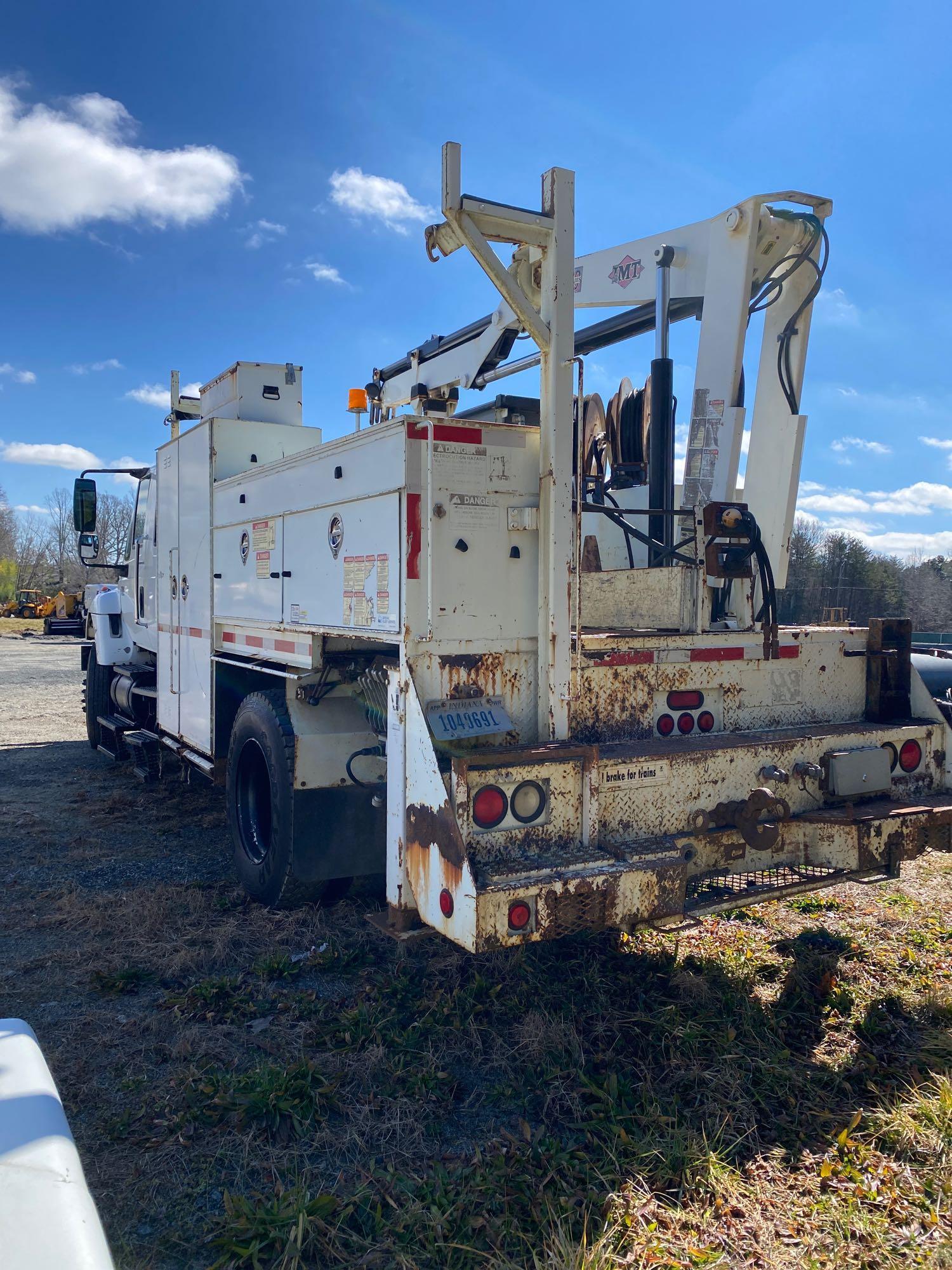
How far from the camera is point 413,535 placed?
343 cm

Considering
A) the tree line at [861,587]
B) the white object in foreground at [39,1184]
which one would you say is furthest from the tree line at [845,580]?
the white object in foreground at [39,1184]

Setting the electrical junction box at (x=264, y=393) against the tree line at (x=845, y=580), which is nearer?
the electrical junction box at (x=264, y=393)

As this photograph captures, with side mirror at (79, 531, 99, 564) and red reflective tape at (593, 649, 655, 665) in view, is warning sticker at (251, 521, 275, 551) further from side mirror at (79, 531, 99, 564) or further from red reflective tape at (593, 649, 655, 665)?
side mirror at (79, 531, 99, 564)

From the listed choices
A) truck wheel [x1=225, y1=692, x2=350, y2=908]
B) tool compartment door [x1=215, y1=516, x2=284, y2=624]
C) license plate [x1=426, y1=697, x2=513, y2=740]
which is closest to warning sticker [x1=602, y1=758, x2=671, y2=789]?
license plate [x1=426, y1=697, x2=513, y2=740]

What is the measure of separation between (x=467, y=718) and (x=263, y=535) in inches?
83.3

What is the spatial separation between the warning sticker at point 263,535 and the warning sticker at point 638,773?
89.6 inches

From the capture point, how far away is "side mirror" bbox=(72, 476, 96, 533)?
8172 millimetres

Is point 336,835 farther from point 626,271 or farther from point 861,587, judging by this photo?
point 861,587

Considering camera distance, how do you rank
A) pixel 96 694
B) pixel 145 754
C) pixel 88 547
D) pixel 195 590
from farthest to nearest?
pixel 96 694, pixel 88 547, pixel 145 754, pixel 195 590

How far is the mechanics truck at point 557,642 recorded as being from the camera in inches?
135

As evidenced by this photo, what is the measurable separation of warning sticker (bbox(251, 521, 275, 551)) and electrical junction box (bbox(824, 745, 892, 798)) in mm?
2900

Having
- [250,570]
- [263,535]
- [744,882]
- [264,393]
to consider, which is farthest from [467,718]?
[264,393]

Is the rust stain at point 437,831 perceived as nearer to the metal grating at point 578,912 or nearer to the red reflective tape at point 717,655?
the metal grating at point 578,912

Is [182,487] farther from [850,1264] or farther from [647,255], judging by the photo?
[850,1264]
